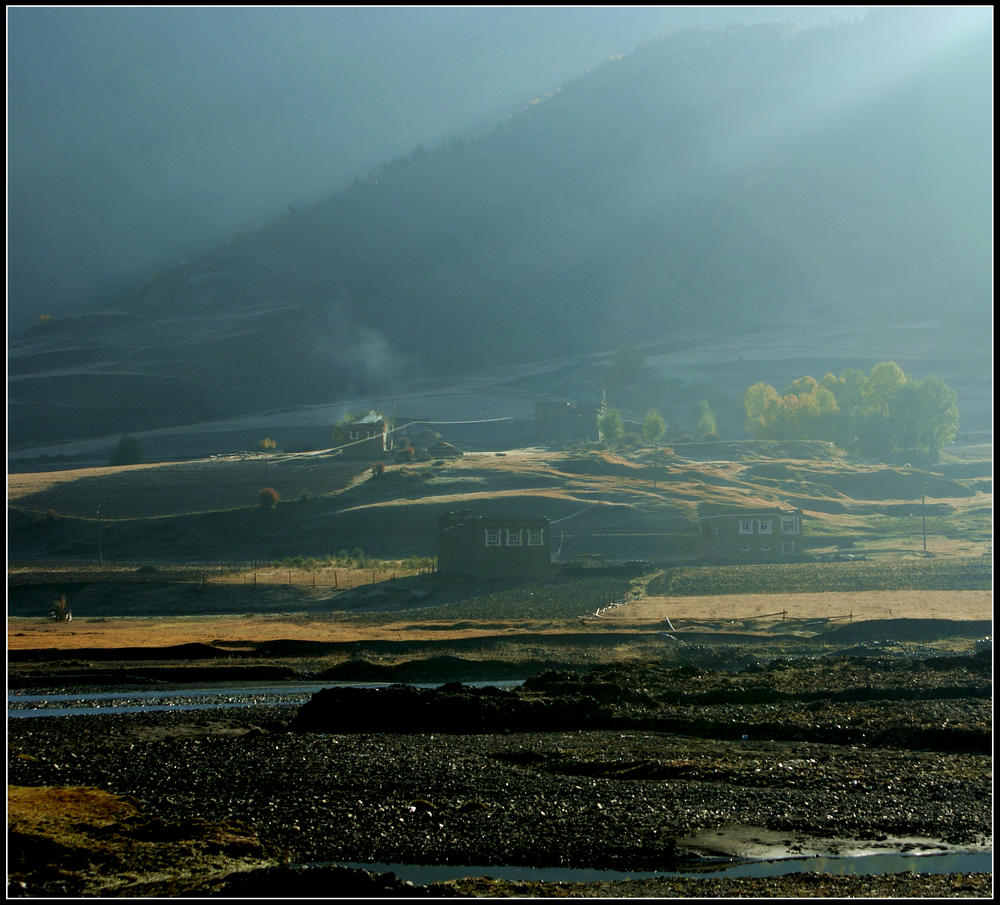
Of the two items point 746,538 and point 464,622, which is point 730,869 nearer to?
point 464,622

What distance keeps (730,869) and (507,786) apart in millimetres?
5224

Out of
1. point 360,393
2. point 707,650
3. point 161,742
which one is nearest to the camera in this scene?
point 161,742

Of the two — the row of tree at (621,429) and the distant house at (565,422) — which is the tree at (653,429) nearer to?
the row of tree at (621,429)

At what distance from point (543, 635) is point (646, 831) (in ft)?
83.6

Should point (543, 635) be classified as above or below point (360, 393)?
below

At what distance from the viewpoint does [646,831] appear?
1772cm

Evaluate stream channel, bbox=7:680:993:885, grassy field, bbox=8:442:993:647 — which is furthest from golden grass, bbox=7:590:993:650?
stream channel, bbox=7:680:993:885

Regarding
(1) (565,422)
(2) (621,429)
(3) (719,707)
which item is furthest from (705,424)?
(3) (719,707)

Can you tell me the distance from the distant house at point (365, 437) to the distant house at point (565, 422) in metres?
17.5

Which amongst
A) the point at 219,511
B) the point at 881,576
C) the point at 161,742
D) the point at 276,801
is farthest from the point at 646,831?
the point at 219,511

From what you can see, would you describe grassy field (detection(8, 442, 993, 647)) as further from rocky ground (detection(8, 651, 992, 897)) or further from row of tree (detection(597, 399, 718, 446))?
rocky ground (detection(8, 651, 992, 897))

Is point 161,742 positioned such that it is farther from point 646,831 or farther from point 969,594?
point 969,594

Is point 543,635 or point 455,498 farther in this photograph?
point 455,498

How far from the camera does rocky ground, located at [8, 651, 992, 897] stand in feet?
Answer: 51.9
